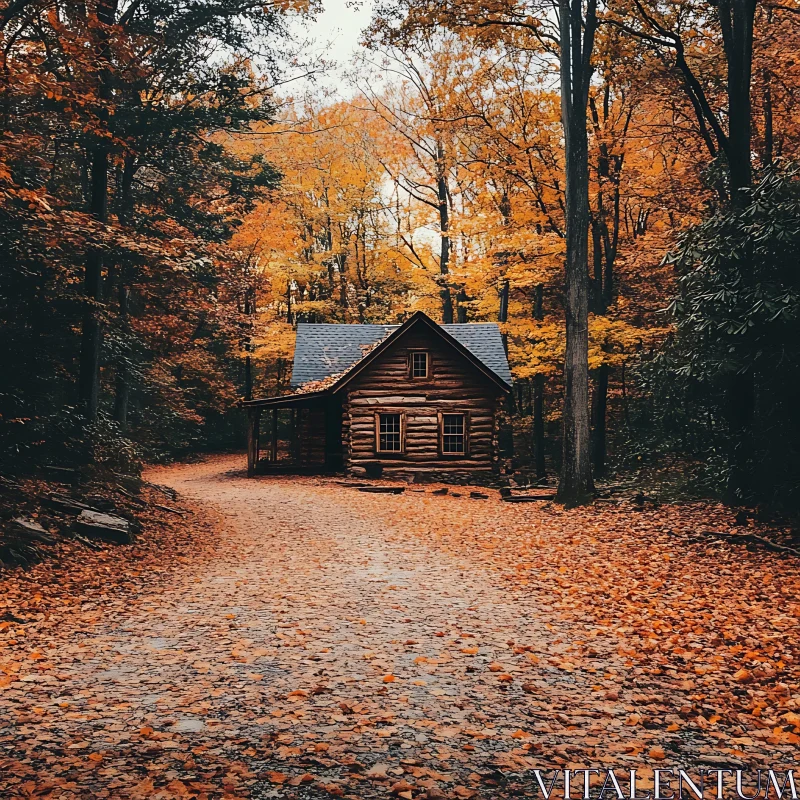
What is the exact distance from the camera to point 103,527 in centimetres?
1138

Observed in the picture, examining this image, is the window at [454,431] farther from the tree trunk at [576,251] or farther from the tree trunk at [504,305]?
the tree trunk at [576,251]

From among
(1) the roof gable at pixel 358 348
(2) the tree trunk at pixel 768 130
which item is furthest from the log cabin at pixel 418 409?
(2) the tree trunk at pixel 768 130

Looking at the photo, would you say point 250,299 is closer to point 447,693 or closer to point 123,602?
point 123,602

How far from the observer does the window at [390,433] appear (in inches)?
1039

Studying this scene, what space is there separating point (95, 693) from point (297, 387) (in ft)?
74.3

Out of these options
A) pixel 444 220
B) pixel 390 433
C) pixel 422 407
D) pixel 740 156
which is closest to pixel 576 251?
pixel 740 156

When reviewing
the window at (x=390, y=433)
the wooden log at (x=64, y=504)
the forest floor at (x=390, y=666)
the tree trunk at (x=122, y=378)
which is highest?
the tree trunk at (x=122, y=378)

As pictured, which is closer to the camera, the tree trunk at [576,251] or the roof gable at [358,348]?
the tree trunk at [576,251]

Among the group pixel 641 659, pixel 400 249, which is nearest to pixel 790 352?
pixel 641 659

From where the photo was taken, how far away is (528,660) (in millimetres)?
6660

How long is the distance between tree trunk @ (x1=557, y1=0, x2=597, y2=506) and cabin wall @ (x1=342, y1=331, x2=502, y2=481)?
9664mm

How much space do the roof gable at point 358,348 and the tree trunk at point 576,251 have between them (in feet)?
30.4

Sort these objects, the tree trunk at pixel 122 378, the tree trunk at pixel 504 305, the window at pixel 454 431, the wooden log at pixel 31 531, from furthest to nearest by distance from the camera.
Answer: the tree trunk at pixel 504 305 < the window at pixel 454 431 < the tree trunk at pixel 122 378 < the wooden log at pixel 31 531

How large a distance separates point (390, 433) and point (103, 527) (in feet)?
51.7
